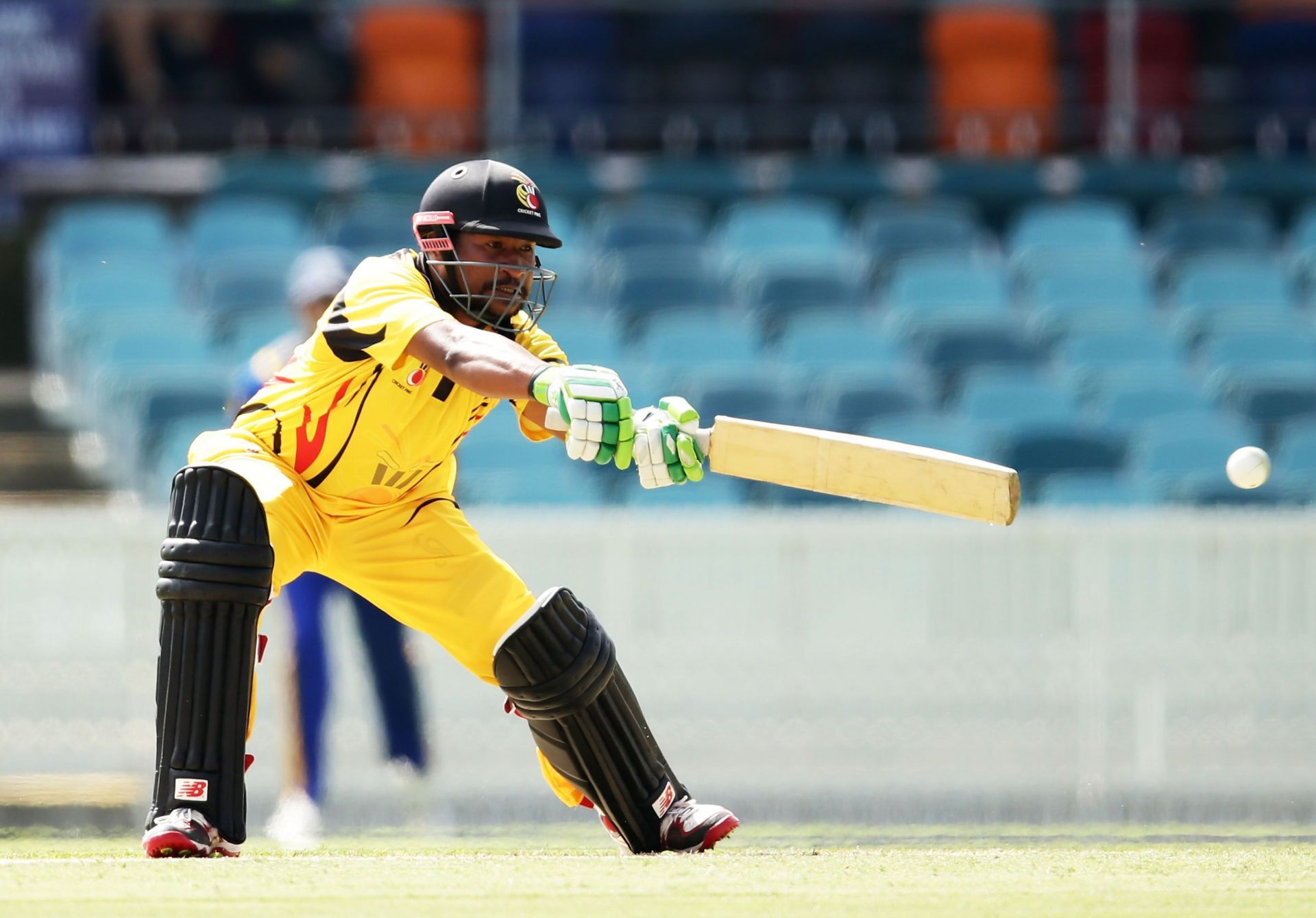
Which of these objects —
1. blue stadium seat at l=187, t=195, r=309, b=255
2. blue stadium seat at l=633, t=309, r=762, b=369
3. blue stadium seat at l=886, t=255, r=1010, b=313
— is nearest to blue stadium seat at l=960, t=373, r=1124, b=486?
blue stadium seat at l=886, t=255, r=1010, b=313

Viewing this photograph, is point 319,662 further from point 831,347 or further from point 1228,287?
point 1228,287

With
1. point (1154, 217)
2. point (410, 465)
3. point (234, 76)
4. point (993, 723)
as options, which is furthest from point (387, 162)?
point (410, 465)

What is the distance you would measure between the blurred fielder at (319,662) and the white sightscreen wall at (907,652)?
525 millimetres

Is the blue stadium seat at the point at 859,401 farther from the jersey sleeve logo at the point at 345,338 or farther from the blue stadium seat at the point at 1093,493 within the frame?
the jersey sleeve logo at the point at 345,338

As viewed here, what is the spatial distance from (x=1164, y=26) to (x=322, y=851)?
10.2m

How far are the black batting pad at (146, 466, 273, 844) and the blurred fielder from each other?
1.86 metres

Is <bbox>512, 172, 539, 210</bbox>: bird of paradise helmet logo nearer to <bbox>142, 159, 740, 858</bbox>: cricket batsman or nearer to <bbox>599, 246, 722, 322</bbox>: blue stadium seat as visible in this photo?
<bbox>142, 159, 740, 858</bbox>: cricket batsman

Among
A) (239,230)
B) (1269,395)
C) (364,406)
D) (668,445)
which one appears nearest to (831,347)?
(1269,395)

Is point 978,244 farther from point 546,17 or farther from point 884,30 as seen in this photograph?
point 546,17

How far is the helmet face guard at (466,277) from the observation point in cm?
435

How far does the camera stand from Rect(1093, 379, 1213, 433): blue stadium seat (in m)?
9.50

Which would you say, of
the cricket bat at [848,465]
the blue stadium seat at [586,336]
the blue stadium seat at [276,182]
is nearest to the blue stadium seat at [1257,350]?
the blue stadium seat at [586,336]

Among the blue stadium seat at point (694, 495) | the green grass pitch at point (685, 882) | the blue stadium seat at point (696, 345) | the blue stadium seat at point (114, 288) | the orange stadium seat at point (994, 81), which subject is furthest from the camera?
the orange stadium seat at point (994, 81)

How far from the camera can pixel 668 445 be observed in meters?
4.02
